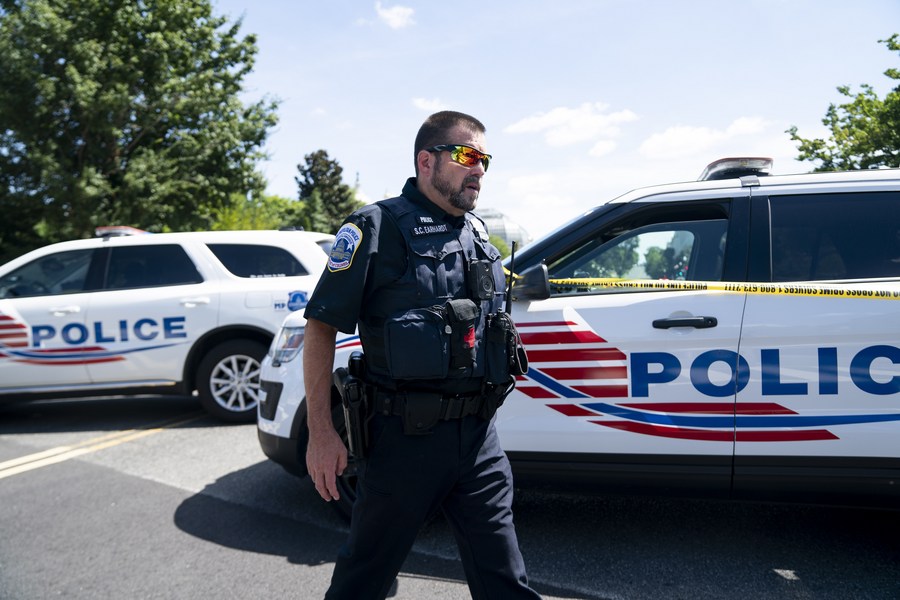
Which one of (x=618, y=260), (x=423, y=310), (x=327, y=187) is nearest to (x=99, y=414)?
(x=618, y=260)

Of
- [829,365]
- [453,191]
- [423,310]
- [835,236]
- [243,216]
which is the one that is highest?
[243,216]

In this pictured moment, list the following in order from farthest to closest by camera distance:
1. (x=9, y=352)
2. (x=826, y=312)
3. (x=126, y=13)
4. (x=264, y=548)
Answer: (x=126, y=13), (x=9, y=352), (x=264, y=548), (x=826, y=312)

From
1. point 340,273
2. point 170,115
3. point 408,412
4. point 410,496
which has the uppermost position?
point 170,115

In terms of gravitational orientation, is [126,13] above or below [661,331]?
above

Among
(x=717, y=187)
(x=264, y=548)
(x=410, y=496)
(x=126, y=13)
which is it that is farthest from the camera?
(x=126, y=13)

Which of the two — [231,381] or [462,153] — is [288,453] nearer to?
[462,153]

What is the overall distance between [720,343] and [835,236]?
0.74 m

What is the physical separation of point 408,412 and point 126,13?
18.3 meters

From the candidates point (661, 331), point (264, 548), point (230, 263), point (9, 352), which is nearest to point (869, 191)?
point (661, 331)

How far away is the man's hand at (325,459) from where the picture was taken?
194 cm

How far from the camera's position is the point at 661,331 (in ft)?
9.97

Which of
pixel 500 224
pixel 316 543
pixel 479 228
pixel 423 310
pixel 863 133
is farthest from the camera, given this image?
pixel 500 224

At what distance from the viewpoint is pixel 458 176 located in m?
2.08

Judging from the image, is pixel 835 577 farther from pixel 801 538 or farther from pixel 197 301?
pixel 197 301
